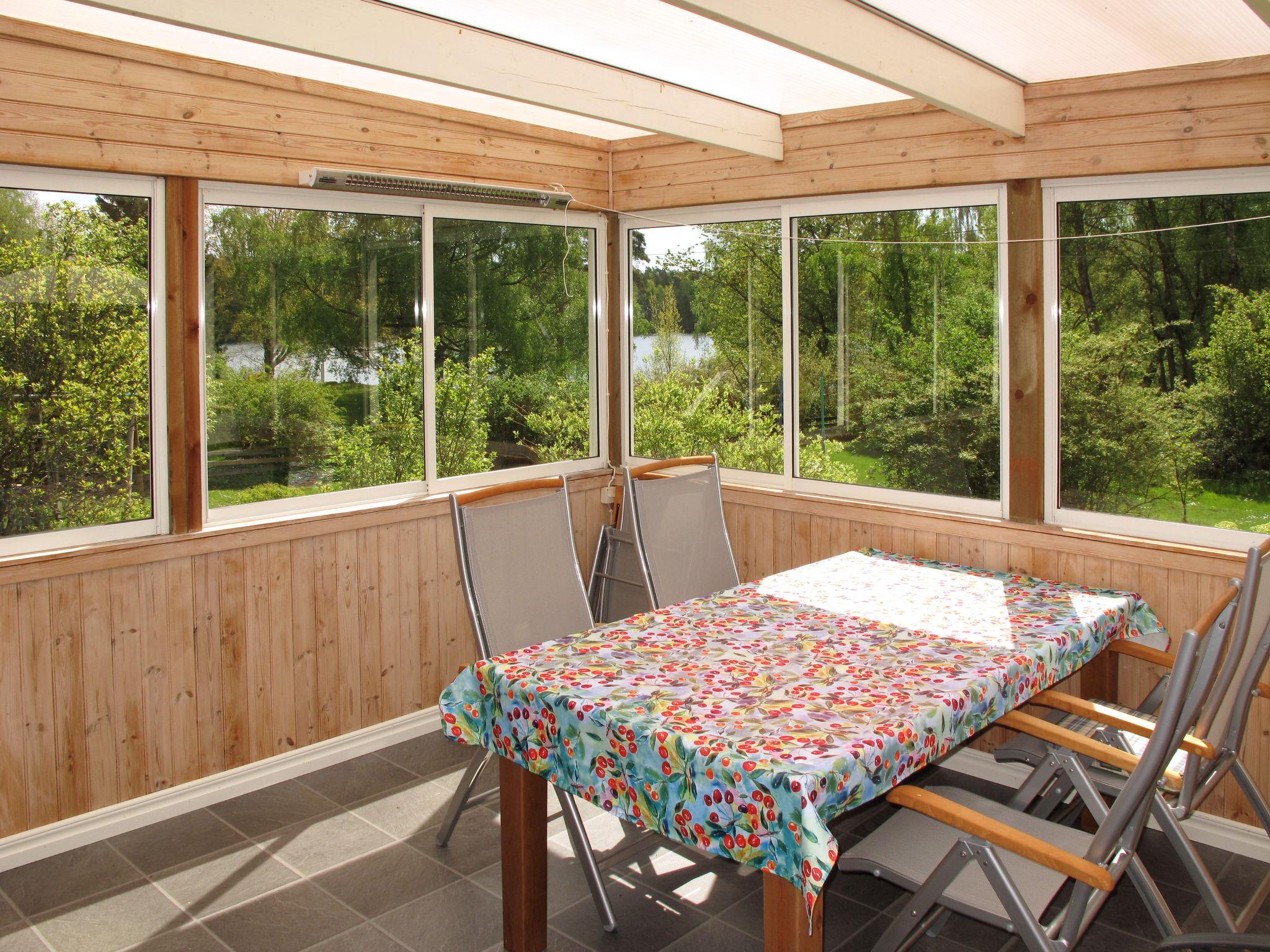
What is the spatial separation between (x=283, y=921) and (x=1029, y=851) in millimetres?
2034

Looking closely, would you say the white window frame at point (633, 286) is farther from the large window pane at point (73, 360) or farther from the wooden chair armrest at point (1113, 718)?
the large window pane at point (73, 360)

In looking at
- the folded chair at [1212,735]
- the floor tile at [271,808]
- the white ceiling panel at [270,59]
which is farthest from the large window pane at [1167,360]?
the floor tile at [271,808]

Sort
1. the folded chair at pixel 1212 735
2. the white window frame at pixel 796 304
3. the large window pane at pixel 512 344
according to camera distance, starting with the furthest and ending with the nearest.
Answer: the large window pane at pixel 512 344
the white window frame at pixel 796 304
the folded chair at pixel 1212 735

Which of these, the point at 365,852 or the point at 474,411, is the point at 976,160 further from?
the point at 365,852

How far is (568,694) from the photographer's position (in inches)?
98.0

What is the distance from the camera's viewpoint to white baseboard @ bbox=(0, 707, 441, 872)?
3.32 m

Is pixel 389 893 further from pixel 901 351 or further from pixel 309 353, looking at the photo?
pixel 901 351

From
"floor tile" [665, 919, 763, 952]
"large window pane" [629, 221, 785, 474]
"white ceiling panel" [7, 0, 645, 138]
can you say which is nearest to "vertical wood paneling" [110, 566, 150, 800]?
"white ceiling panel" [7, 0, 645, 138]

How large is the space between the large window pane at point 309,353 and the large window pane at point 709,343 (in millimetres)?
1199

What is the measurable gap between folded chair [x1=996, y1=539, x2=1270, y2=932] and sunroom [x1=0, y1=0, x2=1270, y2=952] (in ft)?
0.05

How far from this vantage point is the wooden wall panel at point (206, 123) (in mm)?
3161

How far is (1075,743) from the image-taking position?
2.48 m

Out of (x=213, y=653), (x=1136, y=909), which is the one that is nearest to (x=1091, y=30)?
(x=1136, y=909)

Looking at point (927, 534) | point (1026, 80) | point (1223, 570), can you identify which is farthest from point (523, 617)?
point (1026, 80)
